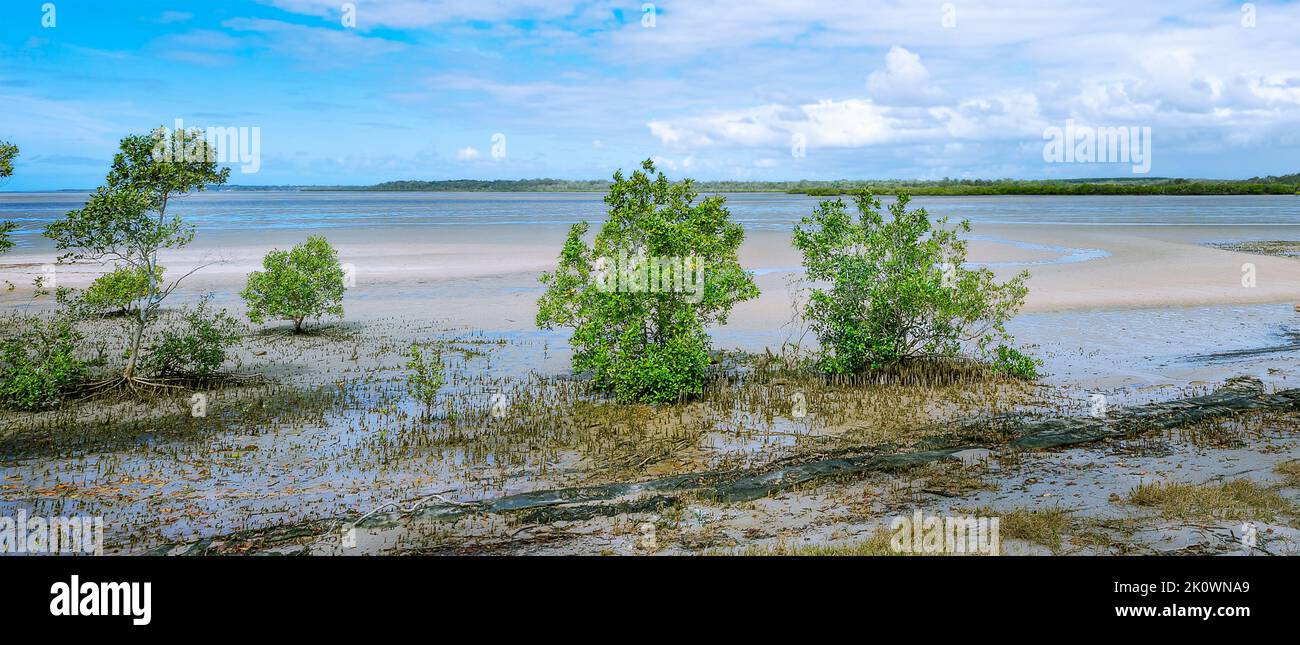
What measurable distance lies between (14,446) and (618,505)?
32.5ft

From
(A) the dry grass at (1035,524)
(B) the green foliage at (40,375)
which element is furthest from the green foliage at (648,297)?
(B) the green foliage at (40,375)

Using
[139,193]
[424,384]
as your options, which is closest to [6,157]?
[139,193]

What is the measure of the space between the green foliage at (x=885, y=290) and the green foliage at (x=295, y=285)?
12.7 m

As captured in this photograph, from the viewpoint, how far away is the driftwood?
10562 millimetres

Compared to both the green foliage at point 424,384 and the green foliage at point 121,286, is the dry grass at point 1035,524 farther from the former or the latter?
the green foliage at point 121,286

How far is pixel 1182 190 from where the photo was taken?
6437 inches

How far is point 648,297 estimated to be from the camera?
16625 mm

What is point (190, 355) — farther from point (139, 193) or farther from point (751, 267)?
point (751, 267)

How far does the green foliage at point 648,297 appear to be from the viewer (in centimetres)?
1606

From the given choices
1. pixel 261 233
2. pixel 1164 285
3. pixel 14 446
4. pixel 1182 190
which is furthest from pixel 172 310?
pixel 1182 190

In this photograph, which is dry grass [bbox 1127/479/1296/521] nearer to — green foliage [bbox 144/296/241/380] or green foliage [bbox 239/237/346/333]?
green foliage [bbox 144/296/241/380]

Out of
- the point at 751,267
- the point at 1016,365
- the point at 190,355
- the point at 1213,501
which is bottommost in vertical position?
the point at 1213,501

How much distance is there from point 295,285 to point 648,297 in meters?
10.8
